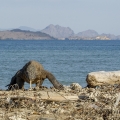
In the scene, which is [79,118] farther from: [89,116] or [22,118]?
[22,118]

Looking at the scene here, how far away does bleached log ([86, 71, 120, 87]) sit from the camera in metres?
14.2

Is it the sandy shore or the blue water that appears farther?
the blue water

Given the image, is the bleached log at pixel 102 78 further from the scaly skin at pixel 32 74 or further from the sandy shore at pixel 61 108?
the sandy shore at pixel 61 108

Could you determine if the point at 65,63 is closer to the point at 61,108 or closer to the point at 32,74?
the point at 32,74

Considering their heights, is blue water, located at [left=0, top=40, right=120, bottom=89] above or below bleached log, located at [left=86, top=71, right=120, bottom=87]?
below

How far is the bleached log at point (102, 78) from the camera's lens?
559 inches

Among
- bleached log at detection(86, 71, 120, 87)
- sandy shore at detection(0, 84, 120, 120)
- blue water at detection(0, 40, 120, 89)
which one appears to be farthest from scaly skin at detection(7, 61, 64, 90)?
blue water at detection(0, 40, 120, 89)

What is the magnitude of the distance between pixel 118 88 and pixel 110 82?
2024mm

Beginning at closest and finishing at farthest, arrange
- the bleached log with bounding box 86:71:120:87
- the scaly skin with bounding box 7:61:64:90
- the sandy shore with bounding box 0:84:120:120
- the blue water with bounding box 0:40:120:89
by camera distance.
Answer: the sandy shore with bounding box 0:84:120:120
the scaly skin with bounding box 7:61:64:90
the bleached log with bounding box 86:71:120:87
the blue water with bounding box 0:40:120:89

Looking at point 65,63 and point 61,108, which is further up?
point 61,108

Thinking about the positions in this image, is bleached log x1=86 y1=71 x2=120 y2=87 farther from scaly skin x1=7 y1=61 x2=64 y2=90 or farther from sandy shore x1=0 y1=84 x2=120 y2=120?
sandy shore x1=0 y1=84 x2=120 y2=120

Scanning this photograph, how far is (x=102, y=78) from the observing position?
46.8ft

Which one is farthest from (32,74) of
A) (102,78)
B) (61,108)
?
(61,108)

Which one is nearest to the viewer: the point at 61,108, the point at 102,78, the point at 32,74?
the point at 61,108
